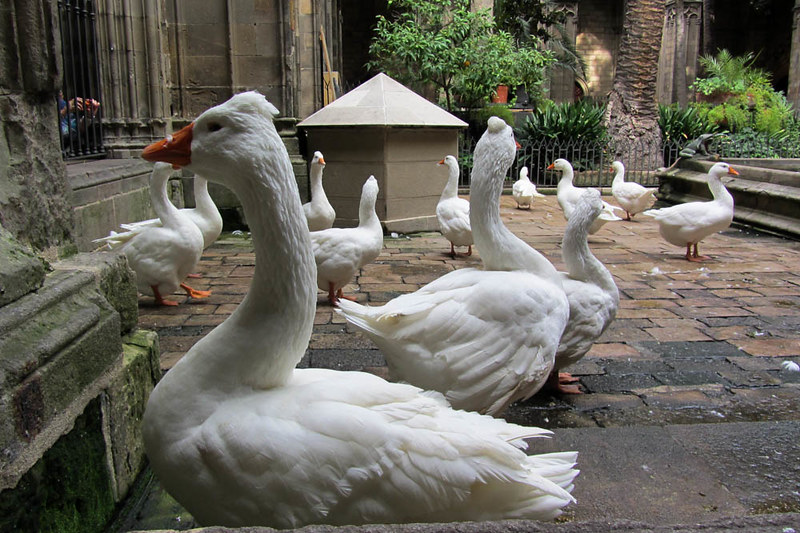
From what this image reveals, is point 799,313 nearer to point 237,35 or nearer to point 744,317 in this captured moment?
point 744,317

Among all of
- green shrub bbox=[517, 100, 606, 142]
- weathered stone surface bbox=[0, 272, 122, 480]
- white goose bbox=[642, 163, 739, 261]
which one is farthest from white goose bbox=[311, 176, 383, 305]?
green shrub bbox=[517, 100, 606, 142]

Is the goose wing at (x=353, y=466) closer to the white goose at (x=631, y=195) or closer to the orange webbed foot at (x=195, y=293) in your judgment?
the orange webbed foot at (x=195, y=293)

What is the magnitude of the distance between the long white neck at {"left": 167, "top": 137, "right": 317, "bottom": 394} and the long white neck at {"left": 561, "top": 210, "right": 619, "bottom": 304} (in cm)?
225

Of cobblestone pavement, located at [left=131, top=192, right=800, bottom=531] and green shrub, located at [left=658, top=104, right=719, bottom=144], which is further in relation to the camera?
green shrub, located at [left=658, top=104, right=719, bottom=144]

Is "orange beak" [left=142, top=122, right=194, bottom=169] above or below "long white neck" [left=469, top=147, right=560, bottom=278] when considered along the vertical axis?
above

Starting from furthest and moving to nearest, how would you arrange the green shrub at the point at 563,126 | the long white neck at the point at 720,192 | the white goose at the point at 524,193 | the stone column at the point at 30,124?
the green shrub at the point at 563,126 → the white goose at the point at 524,193 → the long white neck at the point at 720,192 → the stone column at the point at 30,124

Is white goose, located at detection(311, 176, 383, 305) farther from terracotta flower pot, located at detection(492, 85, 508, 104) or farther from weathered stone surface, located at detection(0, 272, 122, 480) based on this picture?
terracotta flower pot, located at detection(492, 85, 508, 104)

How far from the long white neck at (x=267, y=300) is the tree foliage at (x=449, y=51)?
1279 cm

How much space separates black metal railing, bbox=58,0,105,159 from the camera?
6027 millimetres

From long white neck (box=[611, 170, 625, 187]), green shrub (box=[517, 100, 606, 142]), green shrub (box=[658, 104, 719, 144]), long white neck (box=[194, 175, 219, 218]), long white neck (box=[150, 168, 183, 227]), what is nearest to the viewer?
long white neck (box=[150, 168, 183, 227])

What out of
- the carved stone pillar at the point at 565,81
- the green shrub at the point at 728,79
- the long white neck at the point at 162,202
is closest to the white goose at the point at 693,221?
the long white neck at the point at 162,202

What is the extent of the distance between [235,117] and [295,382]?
830 millimetres

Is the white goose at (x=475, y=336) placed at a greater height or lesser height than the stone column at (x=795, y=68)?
lesser

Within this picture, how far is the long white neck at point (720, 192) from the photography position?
7.37 metres
